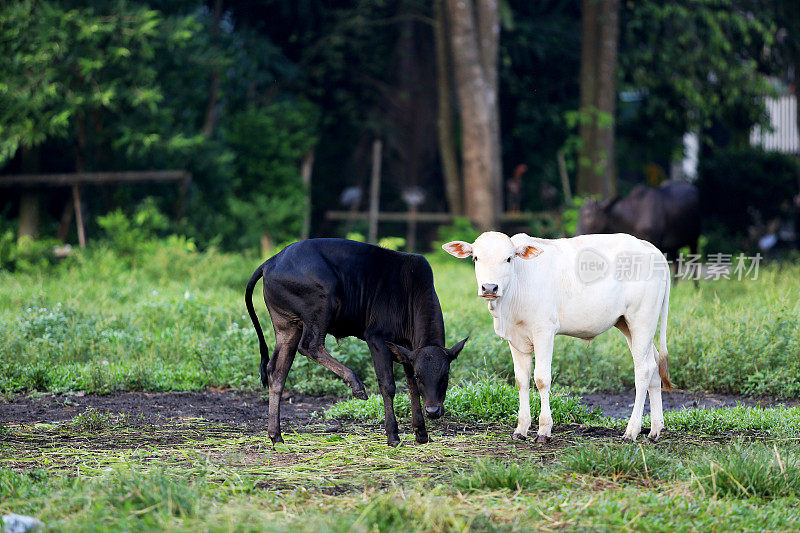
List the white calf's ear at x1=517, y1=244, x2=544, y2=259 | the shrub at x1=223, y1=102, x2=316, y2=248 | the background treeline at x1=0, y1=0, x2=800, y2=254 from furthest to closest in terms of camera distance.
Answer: the shrub at x1=223, y1=102, x2=316, y2=248
the background treeline at x1=0, y1=0, x2=800, y2=254
the white calf's ear at x1=517, y1=244, x2=544, y2=259

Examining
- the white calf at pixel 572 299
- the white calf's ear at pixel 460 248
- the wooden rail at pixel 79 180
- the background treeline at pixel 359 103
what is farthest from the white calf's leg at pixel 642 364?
the background treeline at pixel 359 103

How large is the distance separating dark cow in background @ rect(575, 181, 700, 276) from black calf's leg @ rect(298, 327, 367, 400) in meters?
7.61

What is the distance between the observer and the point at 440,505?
4211mm

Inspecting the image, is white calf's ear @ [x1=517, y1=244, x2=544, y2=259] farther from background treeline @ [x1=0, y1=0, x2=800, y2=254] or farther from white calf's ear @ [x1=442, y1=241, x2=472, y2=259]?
background treeline @ [x1=0, y1=0, x2=800, y2=254]

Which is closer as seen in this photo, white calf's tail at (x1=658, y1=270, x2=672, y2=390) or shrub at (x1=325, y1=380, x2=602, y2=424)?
white calf's tail at (x1=658, y1=270, x2=672, y2=390)

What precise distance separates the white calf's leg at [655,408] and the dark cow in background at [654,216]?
671cm

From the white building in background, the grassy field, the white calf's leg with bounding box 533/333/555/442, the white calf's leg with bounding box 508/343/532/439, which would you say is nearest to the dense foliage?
the grassy field

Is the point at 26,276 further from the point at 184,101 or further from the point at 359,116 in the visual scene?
the point at 359,116

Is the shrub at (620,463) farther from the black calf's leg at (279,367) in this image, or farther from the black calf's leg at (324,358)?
the black calf's leg at (279,367)

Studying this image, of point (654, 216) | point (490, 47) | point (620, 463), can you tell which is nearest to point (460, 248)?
point (620, 463)

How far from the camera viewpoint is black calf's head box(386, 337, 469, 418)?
18.9 ft

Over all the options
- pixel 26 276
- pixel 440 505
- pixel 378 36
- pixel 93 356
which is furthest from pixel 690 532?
pixel 378 36

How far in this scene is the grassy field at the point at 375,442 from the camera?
4340 millimetres

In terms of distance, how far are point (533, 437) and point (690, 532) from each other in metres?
2.20
